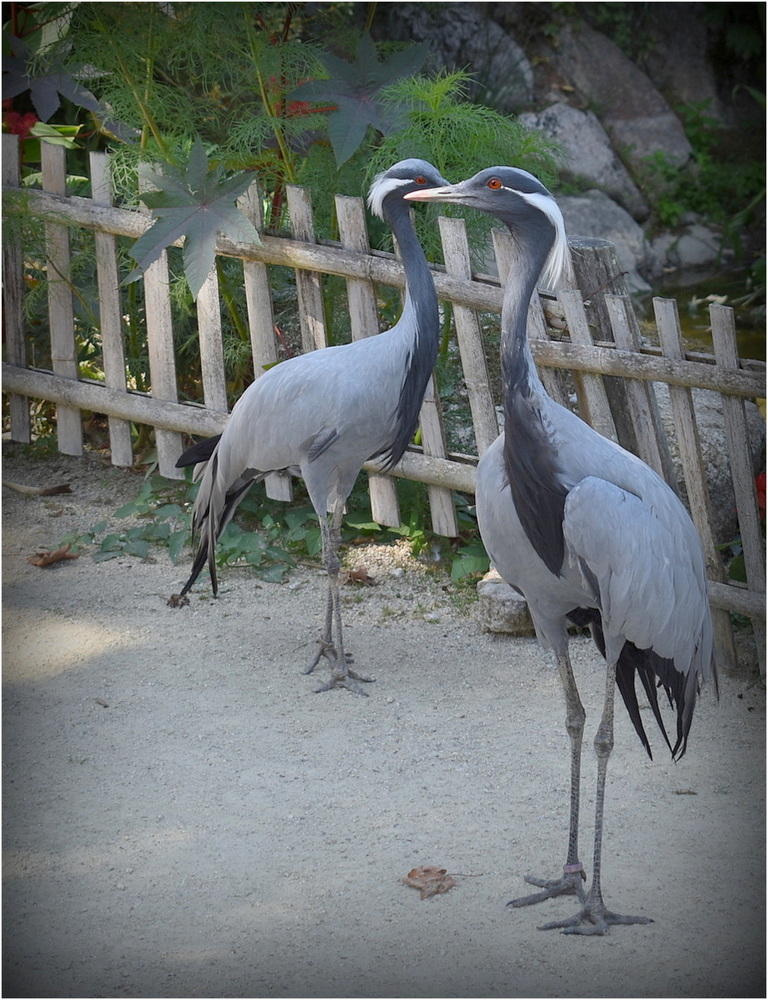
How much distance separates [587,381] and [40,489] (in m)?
2.77

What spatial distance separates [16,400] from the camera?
17.8 ft

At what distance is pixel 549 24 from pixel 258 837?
8.74 meters

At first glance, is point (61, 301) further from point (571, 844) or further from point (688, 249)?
point (688, 249)

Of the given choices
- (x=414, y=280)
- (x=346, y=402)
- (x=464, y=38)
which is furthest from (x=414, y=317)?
(x=464, y=38)

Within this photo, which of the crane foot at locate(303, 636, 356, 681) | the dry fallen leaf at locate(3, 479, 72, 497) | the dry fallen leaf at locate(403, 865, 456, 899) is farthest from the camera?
the dry fallen leaf at locate(3, 479, 72, 497)

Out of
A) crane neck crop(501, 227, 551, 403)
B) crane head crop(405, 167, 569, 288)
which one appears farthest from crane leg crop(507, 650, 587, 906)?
crane head crop(405, 167, 569, 288)

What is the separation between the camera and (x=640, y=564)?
8.81 feet

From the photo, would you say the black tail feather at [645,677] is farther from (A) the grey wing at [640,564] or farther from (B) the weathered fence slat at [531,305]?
(B) the weathered fence slat at [531,305]

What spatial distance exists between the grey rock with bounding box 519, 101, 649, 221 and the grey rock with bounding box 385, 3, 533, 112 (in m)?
0.29

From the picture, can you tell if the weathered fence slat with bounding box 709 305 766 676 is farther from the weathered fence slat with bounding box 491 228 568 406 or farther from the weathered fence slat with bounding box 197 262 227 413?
the weathered fence slat with bounding box 197 262 227 413

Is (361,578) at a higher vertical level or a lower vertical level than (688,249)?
lower

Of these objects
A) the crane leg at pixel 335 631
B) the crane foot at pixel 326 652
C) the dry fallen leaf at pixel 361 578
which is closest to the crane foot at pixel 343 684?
the crane leg at pixel 335 631

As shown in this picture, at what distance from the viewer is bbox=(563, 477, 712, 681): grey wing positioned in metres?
2.64

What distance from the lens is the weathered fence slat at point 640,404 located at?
150 inches
